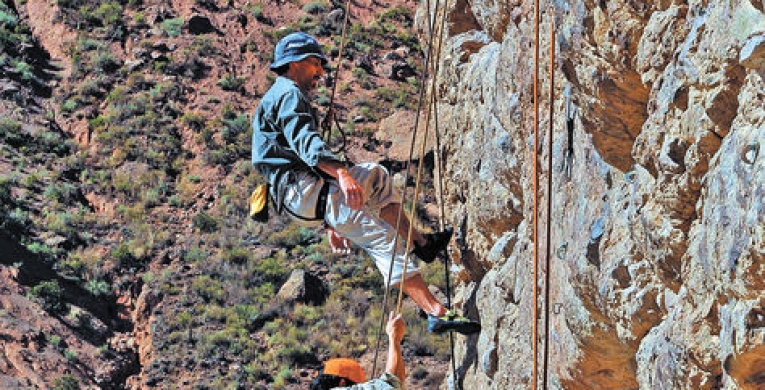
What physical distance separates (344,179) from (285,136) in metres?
0.52

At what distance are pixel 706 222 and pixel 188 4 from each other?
101 feet

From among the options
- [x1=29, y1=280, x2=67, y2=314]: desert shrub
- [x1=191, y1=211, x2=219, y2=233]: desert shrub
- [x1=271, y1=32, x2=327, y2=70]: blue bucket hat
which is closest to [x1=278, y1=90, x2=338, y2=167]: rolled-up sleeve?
[x1=271, y1=32, x2=327, y2=70]: blue bucket hat

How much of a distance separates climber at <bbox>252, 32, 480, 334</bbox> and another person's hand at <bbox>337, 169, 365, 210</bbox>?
0.64 ft

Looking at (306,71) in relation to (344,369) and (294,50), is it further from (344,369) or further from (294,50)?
(344,369)

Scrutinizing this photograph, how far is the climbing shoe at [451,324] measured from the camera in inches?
261

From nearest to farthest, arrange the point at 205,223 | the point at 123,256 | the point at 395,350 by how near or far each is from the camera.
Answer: the point at 395,350
the point at 123,256
the point at 205,223

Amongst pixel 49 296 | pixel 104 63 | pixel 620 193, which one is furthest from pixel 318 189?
pixel 104 63

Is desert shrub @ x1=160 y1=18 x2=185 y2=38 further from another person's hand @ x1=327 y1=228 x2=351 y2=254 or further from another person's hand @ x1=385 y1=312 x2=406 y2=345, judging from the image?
another person's hand @ x1=385 y1=312 x2=406 y2=345

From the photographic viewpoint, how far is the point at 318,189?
268 inches

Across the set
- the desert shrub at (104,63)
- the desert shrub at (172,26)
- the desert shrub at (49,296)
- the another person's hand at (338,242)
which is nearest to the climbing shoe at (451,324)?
the another person's hand at (338,242)

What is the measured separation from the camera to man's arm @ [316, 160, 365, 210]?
6.23 meters

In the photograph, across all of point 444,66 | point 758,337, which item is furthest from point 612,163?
point 444,66

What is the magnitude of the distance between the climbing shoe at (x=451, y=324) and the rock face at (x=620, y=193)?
11 centimetres

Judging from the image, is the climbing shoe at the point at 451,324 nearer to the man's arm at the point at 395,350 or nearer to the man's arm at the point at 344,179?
the man's arm at the point at 395,350
